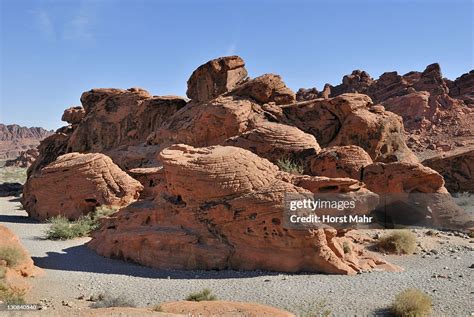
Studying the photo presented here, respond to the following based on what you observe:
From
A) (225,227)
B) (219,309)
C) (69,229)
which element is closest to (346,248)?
(225,227)

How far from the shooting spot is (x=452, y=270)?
1070cm

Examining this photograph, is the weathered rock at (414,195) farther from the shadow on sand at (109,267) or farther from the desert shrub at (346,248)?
the shadow on sand at (109,267)

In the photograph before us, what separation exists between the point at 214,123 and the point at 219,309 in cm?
1722

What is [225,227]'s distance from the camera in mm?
10695

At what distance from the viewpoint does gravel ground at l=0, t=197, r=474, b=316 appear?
801 centimetres

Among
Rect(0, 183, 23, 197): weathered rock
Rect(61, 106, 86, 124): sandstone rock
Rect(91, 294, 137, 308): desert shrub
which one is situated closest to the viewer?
Rect(91, 294, 137, 308): desert shrub

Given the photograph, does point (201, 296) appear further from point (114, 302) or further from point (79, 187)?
point (79, 187)

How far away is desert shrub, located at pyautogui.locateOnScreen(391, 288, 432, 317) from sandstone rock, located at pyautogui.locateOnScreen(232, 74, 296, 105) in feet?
59.0

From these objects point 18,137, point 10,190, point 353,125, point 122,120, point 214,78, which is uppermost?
point 18,137

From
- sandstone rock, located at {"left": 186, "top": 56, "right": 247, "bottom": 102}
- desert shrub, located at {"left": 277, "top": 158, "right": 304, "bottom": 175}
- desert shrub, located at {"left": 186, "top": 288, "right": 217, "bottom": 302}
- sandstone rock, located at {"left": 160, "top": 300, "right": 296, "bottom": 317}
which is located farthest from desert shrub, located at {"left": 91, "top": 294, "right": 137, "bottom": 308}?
sandstone rock, located at {"left": 186, "top": 56, "right": 247, "bottom": 102}

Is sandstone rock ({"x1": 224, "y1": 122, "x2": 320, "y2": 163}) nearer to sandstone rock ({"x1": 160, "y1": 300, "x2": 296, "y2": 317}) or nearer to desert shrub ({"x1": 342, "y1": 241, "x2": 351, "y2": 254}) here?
desert shrub ({"x1": 342, "y1": 241, "x2": 351, "y2": 254})

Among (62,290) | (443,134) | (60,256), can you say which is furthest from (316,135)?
(443,134)

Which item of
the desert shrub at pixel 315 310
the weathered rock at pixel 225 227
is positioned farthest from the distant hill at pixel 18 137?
the desert shrub at pixel 315 310

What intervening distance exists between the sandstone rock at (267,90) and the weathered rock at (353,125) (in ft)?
3.94
